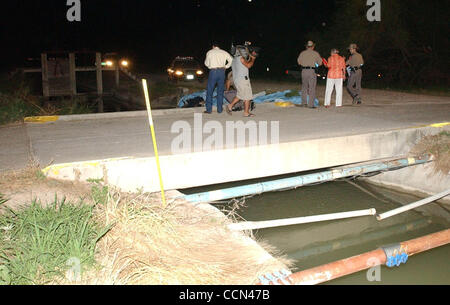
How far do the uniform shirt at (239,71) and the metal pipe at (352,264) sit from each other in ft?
19.0

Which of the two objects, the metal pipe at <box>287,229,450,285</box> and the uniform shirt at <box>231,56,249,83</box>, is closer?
the metal pipe at <box>287,229,450,285</box>

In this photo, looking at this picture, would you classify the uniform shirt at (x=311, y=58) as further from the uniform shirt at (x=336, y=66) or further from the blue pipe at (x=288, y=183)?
the blue pipe at (x=288, y=183)

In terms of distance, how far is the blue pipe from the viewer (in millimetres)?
6371

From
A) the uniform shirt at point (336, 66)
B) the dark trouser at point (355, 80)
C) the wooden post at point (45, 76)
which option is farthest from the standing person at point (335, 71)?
the wooden post at point (45, 76)

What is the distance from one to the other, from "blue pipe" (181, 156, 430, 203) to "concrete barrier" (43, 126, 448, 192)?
0.17 metres

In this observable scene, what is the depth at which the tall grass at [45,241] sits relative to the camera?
12.8 feet

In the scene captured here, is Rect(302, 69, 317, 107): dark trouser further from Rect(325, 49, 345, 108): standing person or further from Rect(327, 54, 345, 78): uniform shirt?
Rect(327, 54, 345, 78): uniform shirt

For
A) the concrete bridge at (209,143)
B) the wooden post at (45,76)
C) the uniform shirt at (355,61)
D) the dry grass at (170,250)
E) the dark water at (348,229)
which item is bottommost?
the dark water at (348,229)

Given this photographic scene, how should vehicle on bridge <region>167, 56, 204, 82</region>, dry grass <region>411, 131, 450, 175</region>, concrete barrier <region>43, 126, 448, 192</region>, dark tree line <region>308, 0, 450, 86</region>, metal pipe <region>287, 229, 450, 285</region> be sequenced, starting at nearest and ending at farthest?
metal pipe <region>287, 229, 450, 285</region>, concrete barrier <region>43, 126, 448, 192</region>, dry grass <region>411, 131, 450, 175</region>, vehicle on bridge <region>167, 56, 204, 82</region>, dark tree line <region>308, 0, 450, 86</region>

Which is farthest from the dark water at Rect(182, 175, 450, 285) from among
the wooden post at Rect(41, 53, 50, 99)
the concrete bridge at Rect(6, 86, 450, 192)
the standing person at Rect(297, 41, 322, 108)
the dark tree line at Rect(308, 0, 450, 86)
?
the dark tree line at Rect(308, 0, 450, 86)

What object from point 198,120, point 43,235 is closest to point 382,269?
point 43,235

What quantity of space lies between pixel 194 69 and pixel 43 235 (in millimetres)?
20113

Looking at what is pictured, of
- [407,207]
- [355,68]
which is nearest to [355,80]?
[355,68]

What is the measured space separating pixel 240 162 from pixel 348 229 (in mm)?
2449
